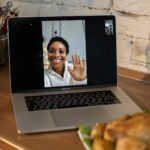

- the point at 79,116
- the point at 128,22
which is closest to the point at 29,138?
the point at 79,116

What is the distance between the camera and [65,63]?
3.67 feet

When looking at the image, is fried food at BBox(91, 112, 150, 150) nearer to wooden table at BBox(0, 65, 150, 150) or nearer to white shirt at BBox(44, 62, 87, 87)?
wooden table at BBox(0, 65, 150, 150)

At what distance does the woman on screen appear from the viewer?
1.11 meters

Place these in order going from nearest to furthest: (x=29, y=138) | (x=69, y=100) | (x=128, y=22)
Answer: (x=29, y=138) → (x=69, y=100) → (x=128, y=22)

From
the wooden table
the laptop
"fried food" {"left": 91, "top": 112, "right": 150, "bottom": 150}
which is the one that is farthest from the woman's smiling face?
"fried food" {"left": 91, "top": 112, "right": 150, "bottom": 150}

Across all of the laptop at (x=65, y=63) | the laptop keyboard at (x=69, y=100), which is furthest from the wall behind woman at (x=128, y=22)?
the laptop keyboard at (x=69, y=100)

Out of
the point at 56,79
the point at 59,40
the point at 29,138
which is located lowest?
Answer: the point at 29,138

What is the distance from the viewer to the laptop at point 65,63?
41.1 inches

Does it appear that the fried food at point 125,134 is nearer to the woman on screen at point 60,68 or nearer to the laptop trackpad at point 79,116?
the laptop trackpad at point 79,116

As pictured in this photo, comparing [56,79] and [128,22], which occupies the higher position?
[128,22]

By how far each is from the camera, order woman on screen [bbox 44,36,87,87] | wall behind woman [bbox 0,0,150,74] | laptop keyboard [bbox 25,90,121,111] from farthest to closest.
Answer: wall behind woman [bbox 0,0,150,74] → woman on screen [bbox 44,36,87,87] → laptop keyboard [bbox 25,90,121,111]

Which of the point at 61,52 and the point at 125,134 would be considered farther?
the point at 61,52

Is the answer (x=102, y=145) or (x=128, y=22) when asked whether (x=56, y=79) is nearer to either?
(x=128, y=22)

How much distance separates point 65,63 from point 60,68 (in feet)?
0.07
